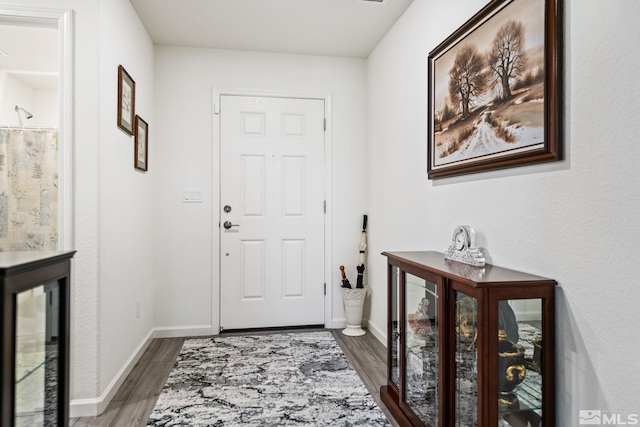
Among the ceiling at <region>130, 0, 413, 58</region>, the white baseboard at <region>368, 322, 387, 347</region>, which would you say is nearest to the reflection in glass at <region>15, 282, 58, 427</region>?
the ceiling at <region>130, 0, 413, 58</region>

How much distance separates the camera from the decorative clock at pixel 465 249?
5.76 ft

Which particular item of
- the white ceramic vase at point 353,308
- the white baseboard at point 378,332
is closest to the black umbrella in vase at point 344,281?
the white ceramic vase at point 353,308

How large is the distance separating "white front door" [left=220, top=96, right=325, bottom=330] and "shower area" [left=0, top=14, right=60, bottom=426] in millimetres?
1317

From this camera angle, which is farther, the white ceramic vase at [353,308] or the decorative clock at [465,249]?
the white ceramic vase at [353,308]

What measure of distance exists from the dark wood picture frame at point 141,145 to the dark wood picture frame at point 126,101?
0.13m

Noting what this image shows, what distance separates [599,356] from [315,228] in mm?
2606

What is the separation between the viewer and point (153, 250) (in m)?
3.37

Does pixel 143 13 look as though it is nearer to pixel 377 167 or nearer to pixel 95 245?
pixel 95 245

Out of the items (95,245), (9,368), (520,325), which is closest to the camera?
(9,368)

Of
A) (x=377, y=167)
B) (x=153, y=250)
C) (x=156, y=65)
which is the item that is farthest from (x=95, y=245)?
(x=377, y=167)

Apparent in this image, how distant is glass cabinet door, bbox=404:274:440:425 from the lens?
174 cm

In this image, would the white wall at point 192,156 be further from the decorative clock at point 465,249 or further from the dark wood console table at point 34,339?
the decorative clock at point 465,249

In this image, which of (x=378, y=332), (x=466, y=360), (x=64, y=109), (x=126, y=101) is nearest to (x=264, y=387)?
(x=378, y=332)

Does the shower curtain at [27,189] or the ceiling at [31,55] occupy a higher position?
the ceiling at [31,55]
